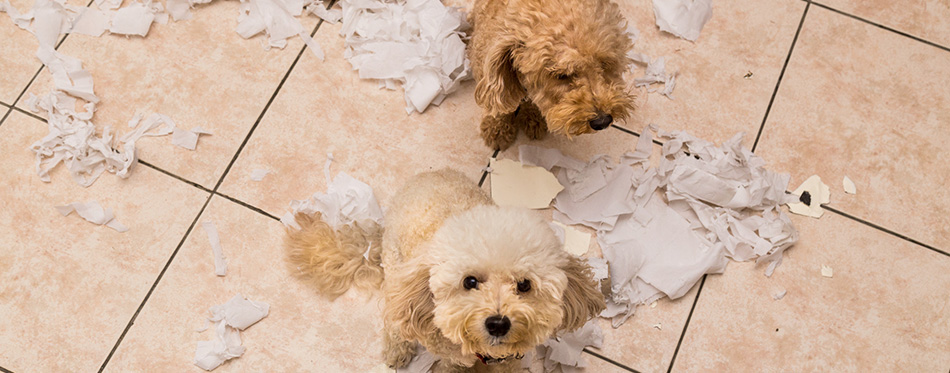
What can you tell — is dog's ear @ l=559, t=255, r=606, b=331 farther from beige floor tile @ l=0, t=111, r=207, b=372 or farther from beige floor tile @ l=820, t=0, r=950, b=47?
beige floor tile @ l=820, t=0, r=950, b=47

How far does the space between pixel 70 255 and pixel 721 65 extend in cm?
196

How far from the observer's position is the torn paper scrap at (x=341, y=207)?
6.38ft

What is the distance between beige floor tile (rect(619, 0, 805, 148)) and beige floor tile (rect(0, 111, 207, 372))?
1375 millimetres

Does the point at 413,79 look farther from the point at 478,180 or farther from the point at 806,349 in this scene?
the point at 806,349

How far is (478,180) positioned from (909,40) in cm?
143

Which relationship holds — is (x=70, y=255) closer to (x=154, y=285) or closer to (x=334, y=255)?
(x=154, y=285)

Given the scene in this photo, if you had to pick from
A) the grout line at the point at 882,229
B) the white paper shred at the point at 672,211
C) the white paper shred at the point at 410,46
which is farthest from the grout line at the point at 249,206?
the grout line at the point at 882,229

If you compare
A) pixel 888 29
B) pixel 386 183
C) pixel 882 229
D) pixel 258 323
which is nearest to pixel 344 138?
pixel 386 183

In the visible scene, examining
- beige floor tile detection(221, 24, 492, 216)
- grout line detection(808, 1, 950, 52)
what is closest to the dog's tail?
beige floor tile detection(221, 24, 492, 216)

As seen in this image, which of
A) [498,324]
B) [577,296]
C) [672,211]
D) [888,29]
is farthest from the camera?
[888,29]

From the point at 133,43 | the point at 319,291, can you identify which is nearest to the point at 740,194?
the point at 319,291

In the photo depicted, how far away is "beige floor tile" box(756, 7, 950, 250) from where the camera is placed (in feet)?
6.69

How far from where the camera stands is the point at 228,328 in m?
1.86

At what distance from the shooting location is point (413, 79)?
2.10 meters
